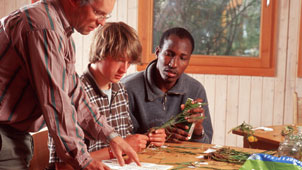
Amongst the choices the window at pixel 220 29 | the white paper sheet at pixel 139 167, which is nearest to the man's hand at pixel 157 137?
the white paper sheet at pixel 139 167

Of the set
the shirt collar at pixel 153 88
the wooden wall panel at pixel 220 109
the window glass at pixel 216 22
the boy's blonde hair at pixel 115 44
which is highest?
the window glass at pixel 216 22

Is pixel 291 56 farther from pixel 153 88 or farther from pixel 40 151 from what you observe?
pixel 40 151

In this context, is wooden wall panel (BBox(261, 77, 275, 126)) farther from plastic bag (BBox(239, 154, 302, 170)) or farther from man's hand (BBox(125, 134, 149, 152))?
plastic bag (BBox(239, 154, 302, 170))

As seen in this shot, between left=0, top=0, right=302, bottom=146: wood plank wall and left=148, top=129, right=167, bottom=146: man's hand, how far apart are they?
86.6 inches

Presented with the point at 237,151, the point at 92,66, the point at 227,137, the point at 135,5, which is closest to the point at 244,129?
the point at 237,151

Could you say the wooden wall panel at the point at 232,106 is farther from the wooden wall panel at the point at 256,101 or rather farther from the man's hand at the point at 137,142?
the man's hand at the point at 137,142

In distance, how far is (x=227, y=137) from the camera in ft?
13.6

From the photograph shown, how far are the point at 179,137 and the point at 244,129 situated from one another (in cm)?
40

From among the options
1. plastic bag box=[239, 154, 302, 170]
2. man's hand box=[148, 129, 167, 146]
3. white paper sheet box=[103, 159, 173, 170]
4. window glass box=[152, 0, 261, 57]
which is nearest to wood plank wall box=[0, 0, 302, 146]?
window glass box=[152, 0, 261, 57]

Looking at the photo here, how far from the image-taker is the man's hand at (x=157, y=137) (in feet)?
6.37

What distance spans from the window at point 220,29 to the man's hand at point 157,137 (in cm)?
215

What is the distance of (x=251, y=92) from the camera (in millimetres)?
4133

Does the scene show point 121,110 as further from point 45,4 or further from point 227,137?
point 227,137

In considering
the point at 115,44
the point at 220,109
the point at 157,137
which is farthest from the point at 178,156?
the point at 220,109
